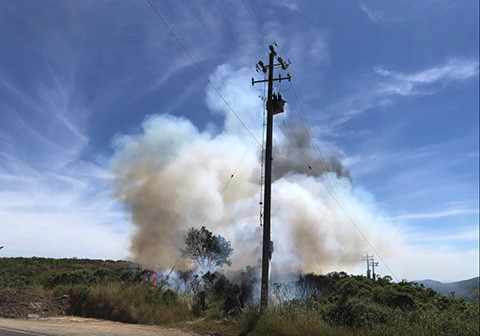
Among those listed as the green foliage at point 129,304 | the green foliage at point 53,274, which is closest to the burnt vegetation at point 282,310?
the green foliage at point 129,304

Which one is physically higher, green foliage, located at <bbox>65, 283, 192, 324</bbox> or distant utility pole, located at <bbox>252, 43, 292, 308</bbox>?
distant utility pole, located at <bbox>252, 43, 292, 308</bbox>

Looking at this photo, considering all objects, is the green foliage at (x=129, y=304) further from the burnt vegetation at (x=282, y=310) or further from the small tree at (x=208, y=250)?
the small tree at (x=208, y=250)

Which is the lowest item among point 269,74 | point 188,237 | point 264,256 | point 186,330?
point 186,330

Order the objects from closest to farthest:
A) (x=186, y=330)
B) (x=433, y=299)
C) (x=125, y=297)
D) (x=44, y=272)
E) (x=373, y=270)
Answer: (x=186, y=330)
(x=125, y=297)
(x=433, y=299)
(x=44, y=272)
(x=373, y=270)

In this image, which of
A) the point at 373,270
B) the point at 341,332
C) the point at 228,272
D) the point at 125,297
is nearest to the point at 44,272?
the point at 228,272

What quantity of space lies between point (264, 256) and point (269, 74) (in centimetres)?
796

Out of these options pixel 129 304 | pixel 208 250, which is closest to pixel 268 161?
pixel 129 304

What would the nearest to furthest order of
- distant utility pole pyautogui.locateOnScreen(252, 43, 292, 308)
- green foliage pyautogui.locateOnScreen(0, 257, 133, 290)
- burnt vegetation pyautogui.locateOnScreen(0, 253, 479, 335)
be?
burnt vegetation pyautogui.locateOnScreen(0, 253, 479, 335) < distant utility pole pyautogui.locateOnScreen(252, 43, 292, 308) < green foliage pyautogui.locateOnScreen(0, 257, 133, 290)

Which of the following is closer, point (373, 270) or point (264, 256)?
point (264, 256)

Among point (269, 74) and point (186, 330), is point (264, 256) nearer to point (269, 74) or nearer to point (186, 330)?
point (186, 330)

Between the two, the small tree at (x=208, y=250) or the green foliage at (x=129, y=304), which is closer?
the green foliage at (x=129, y=304)

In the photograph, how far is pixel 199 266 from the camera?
39.5 meters

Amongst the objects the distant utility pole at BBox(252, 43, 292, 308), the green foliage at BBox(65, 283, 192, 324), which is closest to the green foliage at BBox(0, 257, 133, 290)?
the green foliage at BBox(65, 283, 192, 324)

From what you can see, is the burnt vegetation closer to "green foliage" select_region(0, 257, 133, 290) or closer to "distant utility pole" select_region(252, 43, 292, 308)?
"distant utility pole" select_region(252, 43, 292, 308)
